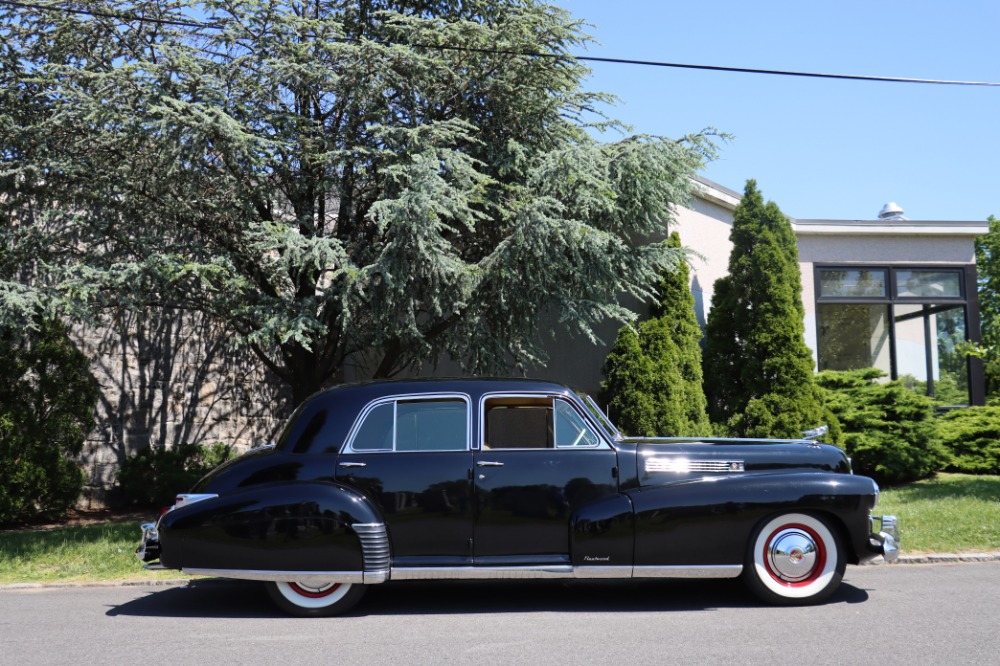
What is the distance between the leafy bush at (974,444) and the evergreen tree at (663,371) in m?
4.20

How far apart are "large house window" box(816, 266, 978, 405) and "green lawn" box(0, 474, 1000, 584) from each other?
4079mm

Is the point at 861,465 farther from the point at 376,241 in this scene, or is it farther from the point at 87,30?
the point at 87,30

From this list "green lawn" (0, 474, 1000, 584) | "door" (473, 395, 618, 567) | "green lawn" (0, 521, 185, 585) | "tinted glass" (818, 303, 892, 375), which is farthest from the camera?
"tinted glass" (818, 303, 892, 375)

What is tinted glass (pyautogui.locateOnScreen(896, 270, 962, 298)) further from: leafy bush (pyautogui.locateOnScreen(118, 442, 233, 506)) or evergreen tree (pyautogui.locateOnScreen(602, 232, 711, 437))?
leafy bush (pyautogui.locateOnScreen(118, 442, 233, 506))

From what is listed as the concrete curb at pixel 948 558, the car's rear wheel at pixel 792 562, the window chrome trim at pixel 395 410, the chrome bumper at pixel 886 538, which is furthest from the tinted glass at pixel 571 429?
the concrete curb at pixel 948 558

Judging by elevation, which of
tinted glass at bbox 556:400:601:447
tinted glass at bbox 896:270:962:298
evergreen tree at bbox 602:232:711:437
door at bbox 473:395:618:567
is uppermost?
tinted glass at bbox 896:270:962:298

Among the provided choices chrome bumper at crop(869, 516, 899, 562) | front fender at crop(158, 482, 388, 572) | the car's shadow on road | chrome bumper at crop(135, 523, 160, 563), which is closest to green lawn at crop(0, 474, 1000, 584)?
the car's shadow on road

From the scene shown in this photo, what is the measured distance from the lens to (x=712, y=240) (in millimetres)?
14227

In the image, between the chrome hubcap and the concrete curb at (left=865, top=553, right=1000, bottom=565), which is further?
the concrete curb at (left=865, top=553, right=1000, bottom=565)

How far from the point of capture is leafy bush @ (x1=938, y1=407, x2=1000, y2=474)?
13445 millimetres

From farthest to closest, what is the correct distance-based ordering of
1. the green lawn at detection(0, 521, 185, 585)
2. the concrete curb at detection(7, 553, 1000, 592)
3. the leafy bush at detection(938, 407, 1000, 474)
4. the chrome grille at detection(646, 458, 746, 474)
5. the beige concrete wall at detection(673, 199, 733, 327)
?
the beige concrete wall at detection(673, 199, 733, 327) → the leafy bush at detection(938, 407, 1000, 474) → the green lawn at detection(0, 521, 185, 585) → the concrete curb at detection(7, 553, 1000, 592) → the chrome grille at detection(646, 458, 746, 474)

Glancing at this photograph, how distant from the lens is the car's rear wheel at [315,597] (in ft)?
20.5

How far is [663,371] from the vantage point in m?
12.0

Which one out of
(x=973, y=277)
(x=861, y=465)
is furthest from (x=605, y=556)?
(x=973, y=277)
